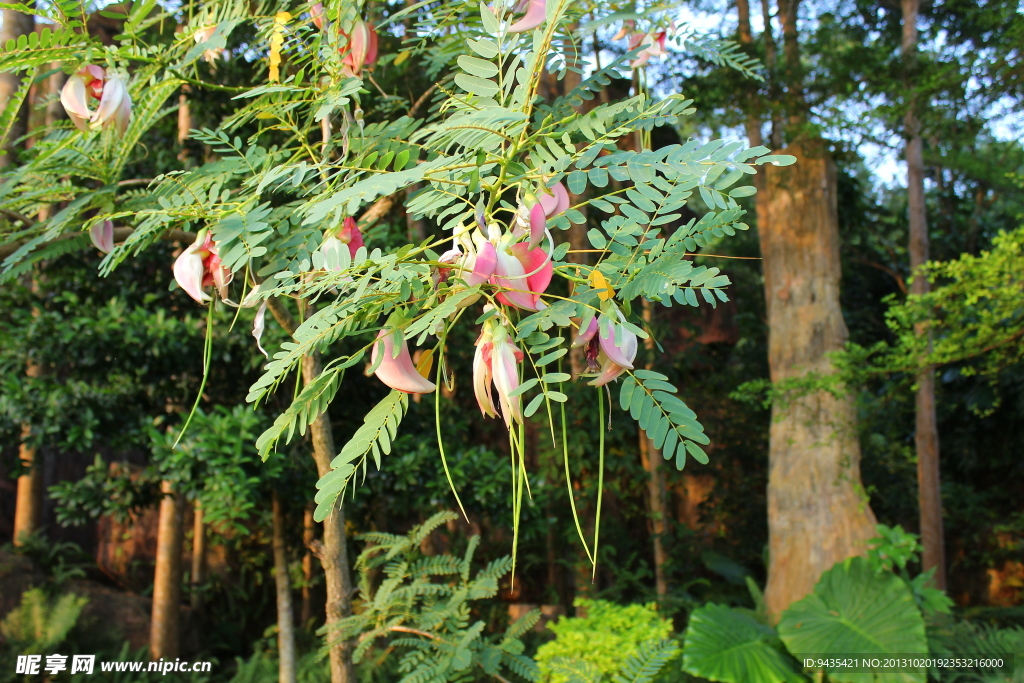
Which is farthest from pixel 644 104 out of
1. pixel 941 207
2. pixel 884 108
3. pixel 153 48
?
pixel 941 207

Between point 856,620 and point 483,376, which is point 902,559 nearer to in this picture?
point 856,620

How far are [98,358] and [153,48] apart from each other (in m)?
1.38

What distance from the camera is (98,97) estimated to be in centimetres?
100

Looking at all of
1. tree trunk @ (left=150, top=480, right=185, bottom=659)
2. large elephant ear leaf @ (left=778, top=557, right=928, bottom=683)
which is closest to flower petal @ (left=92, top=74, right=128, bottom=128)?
tree trunk @ (left=150, top=480, right=185, bottom=659)

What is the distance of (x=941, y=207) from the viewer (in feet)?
19.5

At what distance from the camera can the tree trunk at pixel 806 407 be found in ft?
11.0

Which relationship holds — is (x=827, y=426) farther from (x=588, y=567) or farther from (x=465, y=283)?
(x=465, y=283)

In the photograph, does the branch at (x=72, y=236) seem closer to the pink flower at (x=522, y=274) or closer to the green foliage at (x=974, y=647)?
the pink flower at (x=522, y=274)

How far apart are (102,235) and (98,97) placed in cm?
19

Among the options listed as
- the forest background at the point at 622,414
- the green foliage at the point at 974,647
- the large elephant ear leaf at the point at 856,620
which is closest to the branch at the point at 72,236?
the forest background at the point at 622,414

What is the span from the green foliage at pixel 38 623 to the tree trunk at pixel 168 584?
296mm

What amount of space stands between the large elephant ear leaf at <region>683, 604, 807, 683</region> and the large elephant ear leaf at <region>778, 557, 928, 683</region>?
0.33ft

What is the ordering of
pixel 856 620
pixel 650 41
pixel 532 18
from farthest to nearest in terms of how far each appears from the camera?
pixel 856 620 < pixel 650 41 < pixel 532 18

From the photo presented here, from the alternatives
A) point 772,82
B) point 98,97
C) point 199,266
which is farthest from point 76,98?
point 772,82
